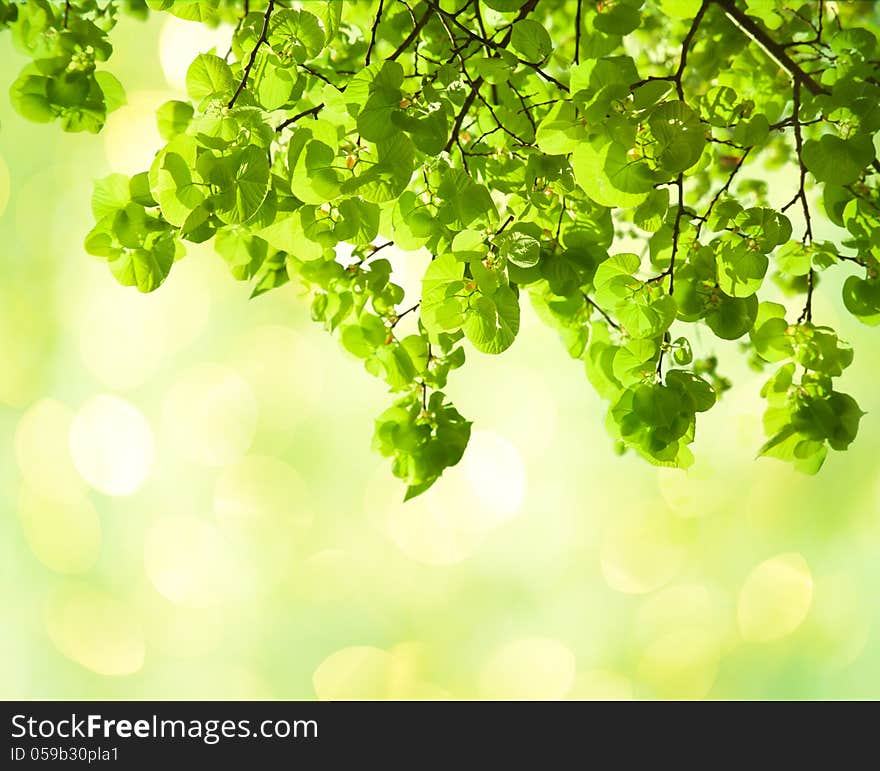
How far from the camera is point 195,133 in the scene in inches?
21.9

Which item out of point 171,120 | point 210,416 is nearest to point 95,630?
point 210,416

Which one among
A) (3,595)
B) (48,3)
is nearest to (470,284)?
(48,3)

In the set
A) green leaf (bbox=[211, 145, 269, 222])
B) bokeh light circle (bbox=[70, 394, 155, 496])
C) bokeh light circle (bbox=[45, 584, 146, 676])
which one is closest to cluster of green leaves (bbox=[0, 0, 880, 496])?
green leaf (bbox=[211, 145, 269, 222])

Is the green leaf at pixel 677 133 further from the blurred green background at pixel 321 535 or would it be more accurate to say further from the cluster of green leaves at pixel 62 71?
the blurred green background at pixel 321 535

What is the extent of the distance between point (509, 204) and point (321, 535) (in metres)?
1.25

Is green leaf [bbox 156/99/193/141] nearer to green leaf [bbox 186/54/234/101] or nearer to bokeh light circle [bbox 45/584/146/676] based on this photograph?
green leaf [bbox 186/54/234/101]

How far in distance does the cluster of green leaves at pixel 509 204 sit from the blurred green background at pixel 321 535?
1092 millimetres

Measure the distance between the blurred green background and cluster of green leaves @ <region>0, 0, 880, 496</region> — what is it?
1.09 m

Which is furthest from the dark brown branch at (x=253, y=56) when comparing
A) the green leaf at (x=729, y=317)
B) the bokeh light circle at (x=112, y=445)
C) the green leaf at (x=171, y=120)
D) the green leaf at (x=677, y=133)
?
the bokeh light circle at (x=112, y=445)

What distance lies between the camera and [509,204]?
74 cm

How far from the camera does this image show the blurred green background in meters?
1.81

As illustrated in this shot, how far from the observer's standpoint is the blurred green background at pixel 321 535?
1809 millimetres

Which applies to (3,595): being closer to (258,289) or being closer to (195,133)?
(258,289)

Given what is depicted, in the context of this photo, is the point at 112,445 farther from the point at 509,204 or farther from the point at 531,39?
the point at 531,39
